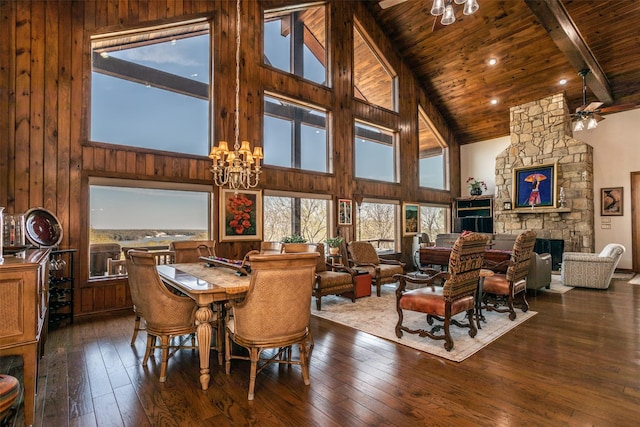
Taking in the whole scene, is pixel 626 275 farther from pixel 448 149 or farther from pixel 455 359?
pixel 455 359

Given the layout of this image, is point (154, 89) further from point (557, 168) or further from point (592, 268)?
point (557, 168)

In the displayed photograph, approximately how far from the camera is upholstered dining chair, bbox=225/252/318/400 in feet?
7.47

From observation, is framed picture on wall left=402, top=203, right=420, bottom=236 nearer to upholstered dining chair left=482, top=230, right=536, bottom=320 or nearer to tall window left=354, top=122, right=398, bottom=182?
tall window left=354, top=122, right=398, bottom=182

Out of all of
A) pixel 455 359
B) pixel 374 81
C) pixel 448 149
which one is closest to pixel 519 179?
pixel 448 149

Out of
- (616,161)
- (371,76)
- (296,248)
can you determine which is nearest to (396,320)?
(296,248)

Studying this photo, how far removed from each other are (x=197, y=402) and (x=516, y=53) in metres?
9.68

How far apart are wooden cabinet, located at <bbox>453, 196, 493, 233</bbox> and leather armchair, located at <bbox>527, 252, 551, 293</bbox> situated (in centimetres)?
439

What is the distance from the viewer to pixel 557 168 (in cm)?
845

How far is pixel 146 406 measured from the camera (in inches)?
86.9

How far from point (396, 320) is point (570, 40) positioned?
6.83 metres

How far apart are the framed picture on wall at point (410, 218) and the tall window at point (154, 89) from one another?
5.65 metres

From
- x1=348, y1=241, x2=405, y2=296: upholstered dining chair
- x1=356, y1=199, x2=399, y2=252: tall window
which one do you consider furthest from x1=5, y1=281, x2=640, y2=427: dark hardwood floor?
x1=356, y1=199, x2=399, y2=252: tall window

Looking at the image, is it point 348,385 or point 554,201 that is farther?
point 554,201

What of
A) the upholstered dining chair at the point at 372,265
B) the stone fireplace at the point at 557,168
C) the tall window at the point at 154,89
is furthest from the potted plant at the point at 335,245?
the stone fireplace at the point at 557,168
